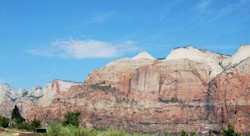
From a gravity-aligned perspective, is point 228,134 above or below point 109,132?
below

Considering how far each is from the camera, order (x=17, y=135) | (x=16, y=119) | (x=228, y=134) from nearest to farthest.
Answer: (x=17, y=135) → (x=228, y=134) → (x=16, y=119)

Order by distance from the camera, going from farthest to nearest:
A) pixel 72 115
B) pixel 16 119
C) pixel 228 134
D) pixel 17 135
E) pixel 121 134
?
1. pixel 16 119
2. pixel 72 115
3. pixel 228 134
4. pixel 17 135
5. pixel 121 134

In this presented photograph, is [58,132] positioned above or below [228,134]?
above

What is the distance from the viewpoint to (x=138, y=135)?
31141 millimetres

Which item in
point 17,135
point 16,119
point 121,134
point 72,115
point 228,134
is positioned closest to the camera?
point 121,134

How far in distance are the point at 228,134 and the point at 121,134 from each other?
9798 centimetres

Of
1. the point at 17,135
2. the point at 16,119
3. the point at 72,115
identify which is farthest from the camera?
the point at 16,119

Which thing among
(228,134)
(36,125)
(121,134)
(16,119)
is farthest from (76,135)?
(16,119)

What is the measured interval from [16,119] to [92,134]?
131 metres

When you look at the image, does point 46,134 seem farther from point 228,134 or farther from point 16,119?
point 16,119

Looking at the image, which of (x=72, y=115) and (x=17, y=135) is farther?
(x=72, y=115)

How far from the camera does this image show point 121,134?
30.0 meters

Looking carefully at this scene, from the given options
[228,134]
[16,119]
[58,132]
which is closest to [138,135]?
[58,132]

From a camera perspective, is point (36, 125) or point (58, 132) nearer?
point (58, 132)
